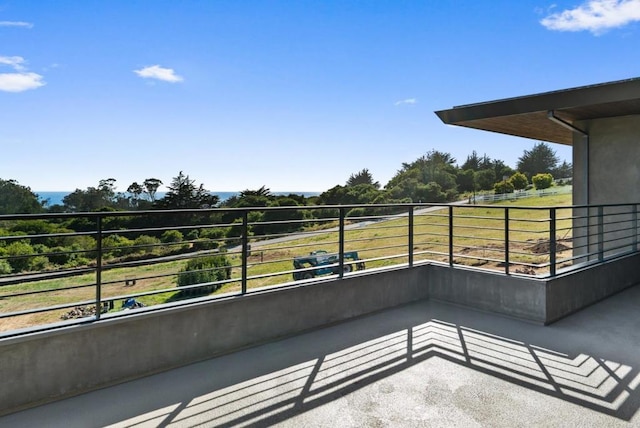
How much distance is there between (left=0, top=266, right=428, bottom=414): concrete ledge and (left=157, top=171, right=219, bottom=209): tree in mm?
31806

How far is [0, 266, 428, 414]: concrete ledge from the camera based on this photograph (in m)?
2.27

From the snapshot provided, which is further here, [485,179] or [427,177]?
[427,177]

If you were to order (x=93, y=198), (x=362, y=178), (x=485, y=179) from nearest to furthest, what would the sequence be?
1. (x=93, y=198)
2. (x=485, y=179)
3. (x=362, y=178)

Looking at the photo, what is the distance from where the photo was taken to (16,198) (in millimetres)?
26953

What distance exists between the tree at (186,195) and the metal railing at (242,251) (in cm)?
1320

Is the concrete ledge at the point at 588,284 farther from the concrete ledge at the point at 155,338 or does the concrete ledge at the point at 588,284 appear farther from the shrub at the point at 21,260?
the shrub at the point at 21,260

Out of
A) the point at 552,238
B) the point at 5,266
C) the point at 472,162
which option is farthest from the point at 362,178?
the point at 552,238

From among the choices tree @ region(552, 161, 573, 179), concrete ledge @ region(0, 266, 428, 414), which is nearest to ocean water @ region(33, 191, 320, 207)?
concrete ledge @ region(0, 266, 428, 414)

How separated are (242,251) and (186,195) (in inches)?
1335

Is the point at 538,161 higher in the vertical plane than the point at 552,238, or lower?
higher

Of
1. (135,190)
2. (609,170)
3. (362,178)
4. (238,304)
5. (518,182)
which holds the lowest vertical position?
(238,304)

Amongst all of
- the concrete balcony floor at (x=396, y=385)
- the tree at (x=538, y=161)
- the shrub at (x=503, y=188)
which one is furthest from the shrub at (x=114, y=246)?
the tree at (x=538, y=161)

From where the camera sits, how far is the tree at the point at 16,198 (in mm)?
25555

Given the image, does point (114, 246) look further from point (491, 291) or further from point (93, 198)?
point (93, 198)
